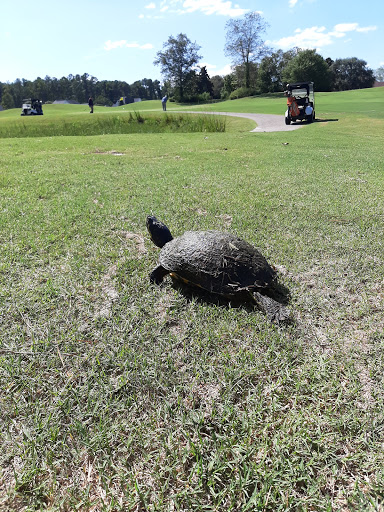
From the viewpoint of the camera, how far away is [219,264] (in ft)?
8.52

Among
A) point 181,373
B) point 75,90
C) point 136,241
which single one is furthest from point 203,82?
point 181,373

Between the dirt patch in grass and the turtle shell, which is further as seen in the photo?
the dirt patch in grass

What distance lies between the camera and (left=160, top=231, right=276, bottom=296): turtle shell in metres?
2.58

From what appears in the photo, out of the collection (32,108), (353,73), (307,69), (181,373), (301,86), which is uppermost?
(353,73)

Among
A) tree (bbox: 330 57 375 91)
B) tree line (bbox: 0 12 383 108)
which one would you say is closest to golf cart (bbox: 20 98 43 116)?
tree line (bbox: 0 12 383 108)

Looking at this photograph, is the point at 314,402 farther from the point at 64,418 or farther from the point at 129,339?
the point at 64,418

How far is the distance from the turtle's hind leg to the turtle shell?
9 centimetres

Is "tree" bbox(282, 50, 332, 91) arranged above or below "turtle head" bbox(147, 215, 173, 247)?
above

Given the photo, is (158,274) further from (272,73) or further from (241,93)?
(272,73)

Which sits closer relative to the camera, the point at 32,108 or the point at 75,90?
the point at 32,108

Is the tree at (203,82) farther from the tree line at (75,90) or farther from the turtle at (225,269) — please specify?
the turtle at (225,269)

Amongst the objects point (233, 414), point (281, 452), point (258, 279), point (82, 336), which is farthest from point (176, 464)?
point (258, 279)

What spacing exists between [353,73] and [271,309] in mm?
76472

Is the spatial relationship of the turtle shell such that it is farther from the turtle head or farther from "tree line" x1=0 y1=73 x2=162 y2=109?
"tree line" x1=0 y1=73 x2=162 y2=109
